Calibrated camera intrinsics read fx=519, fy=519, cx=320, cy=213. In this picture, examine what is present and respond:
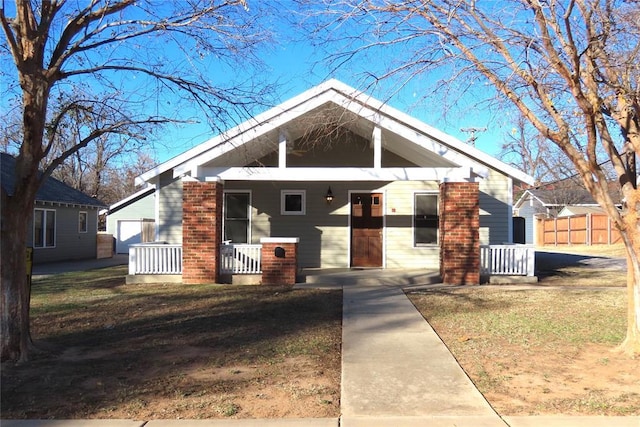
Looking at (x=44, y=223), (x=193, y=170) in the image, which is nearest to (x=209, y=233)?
(x=193, y=170)

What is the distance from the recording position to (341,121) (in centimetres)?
1134

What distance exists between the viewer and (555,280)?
1352 centimetres

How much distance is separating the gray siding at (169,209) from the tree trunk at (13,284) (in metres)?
8.48

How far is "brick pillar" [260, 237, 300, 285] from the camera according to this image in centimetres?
1234

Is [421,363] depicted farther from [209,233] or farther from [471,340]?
[209,233]

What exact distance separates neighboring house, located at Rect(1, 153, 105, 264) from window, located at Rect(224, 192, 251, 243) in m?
8.48

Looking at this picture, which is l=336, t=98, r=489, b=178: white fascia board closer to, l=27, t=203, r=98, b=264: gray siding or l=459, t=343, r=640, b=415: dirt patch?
l=459, t=343, r=640, b=415: dirt patch

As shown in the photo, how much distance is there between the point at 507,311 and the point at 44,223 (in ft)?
60.3

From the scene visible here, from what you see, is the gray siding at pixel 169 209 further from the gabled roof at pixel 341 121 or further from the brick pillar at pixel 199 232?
the brick pillar at pixel 199 232

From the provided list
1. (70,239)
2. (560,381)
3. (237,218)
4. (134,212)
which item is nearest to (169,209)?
(237,218)

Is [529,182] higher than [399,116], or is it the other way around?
[399,116]

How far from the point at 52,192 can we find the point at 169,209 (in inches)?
398

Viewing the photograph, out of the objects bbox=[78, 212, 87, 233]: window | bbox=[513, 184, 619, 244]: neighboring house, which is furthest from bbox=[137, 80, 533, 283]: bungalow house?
bbox=[513, 184, 619, 244]: neighboring house

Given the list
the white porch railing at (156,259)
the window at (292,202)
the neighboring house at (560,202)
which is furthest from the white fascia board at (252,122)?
the neighboring house at (560,202)
